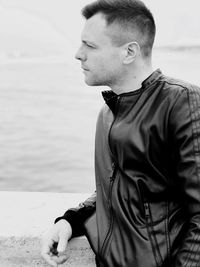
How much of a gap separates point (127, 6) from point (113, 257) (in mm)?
937

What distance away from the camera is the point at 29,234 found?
1994 mm

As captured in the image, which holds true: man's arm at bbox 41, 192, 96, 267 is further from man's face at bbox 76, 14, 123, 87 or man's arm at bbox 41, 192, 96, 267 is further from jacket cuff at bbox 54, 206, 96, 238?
man's face at bbox 76, 14, 123, 87

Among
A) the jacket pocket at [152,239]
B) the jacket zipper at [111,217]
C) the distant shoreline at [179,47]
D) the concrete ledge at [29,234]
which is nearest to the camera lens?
the jacket pocket at [152,239]

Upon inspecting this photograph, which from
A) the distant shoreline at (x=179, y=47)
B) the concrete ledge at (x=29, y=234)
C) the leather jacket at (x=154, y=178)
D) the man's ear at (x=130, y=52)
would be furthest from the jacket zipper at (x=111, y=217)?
the distant shoreline at (x=179, y=47)

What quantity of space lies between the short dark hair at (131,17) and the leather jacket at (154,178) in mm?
189

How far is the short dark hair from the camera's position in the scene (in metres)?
1.73

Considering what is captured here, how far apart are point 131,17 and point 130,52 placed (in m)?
0.14

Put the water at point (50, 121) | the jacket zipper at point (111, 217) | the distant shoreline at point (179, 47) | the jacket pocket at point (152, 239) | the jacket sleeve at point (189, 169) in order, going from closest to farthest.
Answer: the jacket sleeve at point (189, 169), the jacket pocket at point (152, 239), the jacket zipper at point (111, 217), the water at point (50, 121), the distant shoreline at point (179, 47)

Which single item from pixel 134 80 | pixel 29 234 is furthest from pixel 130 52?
pixel 29 234

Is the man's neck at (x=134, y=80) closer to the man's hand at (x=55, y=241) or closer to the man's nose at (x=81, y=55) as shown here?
the man's nose at (x=81, y=55)

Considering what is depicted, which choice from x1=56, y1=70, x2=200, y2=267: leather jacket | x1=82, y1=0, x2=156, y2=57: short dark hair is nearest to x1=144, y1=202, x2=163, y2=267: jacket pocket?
x1=56, y1=70, x2=200, y2=267: leather jacket

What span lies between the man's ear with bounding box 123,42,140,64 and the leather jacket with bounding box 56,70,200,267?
12cm

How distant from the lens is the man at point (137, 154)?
1474mm

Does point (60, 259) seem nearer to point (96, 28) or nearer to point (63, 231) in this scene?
point (63, 231)
